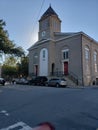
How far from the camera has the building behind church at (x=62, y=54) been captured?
35469mm

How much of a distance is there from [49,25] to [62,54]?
884 centimetres

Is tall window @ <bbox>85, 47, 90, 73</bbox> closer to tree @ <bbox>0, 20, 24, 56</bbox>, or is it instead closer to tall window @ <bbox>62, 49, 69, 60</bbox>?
tall window @ <bbox>62, 49, 69, 60</bbox>

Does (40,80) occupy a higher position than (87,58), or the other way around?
(87,58)

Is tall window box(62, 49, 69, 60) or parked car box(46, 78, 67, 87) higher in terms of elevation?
tall window box(62, 49, 69, 60)

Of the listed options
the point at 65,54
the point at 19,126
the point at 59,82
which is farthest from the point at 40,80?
the point at 19,126

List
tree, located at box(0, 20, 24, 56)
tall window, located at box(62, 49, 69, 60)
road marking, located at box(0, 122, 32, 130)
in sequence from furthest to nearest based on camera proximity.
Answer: tall window, located at box(62, 49, 69, 60), tree, located at box(0, 20, 24, 56), road marking, located at box(0, 122, 32, 130)

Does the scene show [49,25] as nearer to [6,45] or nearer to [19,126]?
[6,45]

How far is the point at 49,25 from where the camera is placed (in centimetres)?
4306

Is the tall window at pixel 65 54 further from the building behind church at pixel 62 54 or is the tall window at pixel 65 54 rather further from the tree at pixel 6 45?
the tree at pixel 6 45

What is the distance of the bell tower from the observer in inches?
1681

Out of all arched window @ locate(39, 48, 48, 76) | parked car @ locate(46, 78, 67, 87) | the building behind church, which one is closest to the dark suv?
parked car @ locate(46, 78, 67, 87)

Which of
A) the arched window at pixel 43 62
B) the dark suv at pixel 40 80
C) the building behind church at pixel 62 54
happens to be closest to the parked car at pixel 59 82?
the dark suv at pixel 40 80

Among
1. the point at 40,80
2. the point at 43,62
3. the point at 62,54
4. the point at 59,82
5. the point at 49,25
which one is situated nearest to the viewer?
the point at 59,82

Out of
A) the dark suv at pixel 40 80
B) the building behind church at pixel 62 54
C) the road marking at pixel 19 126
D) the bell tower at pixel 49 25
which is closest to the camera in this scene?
the road marking at pixel 19 126
